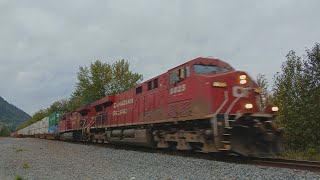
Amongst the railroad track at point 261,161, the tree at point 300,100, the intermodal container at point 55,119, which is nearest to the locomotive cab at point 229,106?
the railroad track at point 261,161

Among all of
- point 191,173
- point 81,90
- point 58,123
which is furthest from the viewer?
point 81,90

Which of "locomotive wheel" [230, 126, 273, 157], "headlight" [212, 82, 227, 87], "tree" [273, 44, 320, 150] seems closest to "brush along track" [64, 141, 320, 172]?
"locomotive wheel" [230, 126, 273, 157]

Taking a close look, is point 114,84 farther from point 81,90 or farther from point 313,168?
point 313,168

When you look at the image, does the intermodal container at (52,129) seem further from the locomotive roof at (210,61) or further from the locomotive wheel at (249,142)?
the locomotive wheel at (249,142)

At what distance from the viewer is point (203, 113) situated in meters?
11.6

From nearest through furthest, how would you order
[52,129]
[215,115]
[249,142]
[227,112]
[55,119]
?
[249,142]
[215,115]
[227,112]
[55,119]
[52,129]

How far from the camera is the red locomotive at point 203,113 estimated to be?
420 inches

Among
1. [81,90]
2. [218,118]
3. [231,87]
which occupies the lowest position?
[218,118]

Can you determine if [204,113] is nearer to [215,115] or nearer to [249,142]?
[215,115]

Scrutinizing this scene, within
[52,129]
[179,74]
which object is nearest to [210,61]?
[179,74]

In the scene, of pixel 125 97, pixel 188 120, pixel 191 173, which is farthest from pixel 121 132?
pixel 191 173

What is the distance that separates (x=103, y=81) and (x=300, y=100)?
3763 centimetres

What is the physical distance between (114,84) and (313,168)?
47572mm

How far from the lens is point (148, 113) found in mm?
15828
